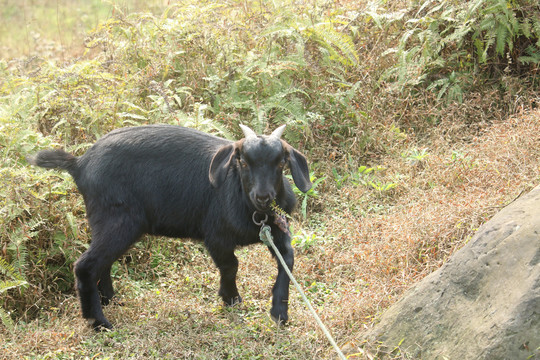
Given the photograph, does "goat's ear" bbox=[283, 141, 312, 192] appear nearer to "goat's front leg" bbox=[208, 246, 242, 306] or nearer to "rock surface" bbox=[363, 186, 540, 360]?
"goat's front leg" bbox=[208, 246, 242, 306]

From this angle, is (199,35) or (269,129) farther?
(199,35)

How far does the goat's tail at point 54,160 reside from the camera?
5414 millimetres

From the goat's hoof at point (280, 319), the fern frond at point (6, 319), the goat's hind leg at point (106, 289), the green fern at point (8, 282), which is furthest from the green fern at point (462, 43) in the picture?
the fern frond at point (6, 319)

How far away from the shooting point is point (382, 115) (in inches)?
307

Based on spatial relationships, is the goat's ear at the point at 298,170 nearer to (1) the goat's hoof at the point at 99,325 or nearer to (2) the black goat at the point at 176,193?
(2) the black goat at the point at 176,193

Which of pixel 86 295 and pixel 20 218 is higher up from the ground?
pixel 20 218

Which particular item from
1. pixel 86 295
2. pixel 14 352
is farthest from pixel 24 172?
pixel 14 352

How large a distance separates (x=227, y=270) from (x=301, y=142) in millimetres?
2610

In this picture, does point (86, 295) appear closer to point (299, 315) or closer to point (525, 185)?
point (299, 315)

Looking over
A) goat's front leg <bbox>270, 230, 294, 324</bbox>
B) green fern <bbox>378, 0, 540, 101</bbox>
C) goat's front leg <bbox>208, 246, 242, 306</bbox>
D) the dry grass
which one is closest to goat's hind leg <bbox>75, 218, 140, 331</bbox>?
the dry grass

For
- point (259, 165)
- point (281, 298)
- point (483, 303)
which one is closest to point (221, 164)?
point (259, 165)

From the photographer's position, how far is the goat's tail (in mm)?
5414

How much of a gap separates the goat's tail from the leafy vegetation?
13.7 inches

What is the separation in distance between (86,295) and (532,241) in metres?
3.44
